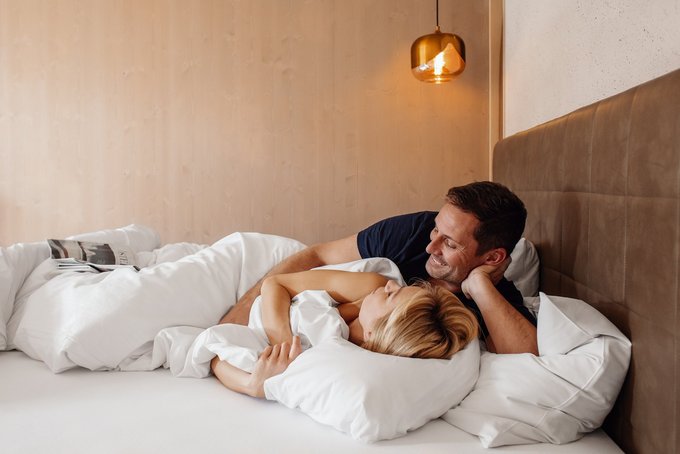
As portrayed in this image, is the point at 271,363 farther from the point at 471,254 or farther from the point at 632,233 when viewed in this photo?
the point at 632,233

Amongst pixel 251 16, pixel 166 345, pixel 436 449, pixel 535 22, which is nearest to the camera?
pixel 436 449

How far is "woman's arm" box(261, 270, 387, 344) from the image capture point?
152 centimetres

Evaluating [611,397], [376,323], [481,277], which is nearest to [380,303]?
[376,323]

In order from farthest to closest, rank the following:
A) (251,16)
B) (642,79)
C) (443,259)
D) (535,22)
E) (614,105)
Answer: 1. (251,16)
2. (535,22)
3. (443,259)
4. (642,79)
5. (614,105)

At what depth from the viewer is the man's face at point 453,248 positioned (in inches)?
64.7

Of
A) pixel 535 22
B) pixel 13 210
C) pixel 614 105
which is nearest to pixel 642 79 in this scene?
pixel 614 105

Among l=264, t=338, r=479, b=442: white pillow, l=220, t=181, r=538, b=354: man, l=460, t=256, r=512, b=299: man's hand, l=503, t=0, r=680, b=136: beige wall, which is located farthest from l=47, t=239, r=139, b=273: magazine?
l=503, t=0, r=680, b=136: beige wall

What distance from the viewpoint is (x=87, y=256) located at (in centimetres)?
200

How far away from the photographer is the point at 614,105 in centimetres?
129

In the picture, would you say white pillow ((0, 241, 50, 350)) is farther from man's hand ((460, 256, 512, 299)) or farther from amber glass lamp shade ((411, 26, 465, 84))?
amber glass lamp shade ((411, 26, 465, 84))

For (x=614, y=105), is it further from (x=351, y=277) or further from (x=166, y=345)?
(x=166, y=345)

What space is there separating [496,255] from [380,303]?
40cm

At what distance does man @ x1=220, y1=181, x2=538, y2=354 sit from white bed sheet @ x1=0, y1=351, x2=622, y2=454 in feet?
0.99

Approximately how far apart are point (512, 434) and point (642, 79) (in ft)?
2.85
